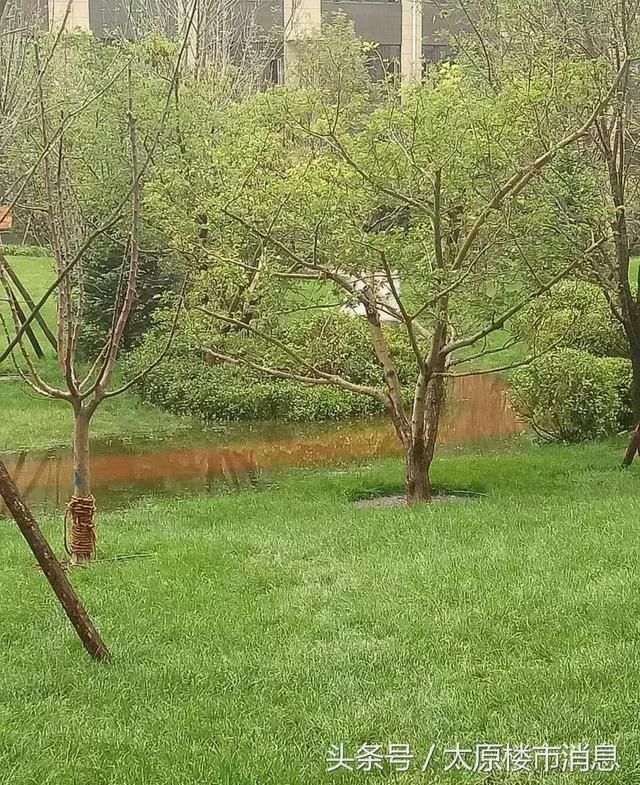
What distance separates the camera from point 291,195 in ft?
23.0

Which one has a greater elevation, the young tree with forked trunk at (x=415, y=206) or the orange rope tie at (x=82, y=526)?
the young tree with forked trunk at (x=415, y=206)

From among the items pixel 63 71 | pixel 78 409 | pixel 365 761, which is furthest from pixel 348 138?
pixel 63 71

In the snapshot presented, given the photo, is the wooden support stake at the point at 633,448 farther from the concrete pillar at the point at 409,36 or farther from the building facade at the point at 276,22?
the concrete pillar at the point at 409,36

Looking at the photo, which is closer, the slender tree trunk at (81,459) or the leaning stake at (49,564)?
the leaning stake at (49,564)

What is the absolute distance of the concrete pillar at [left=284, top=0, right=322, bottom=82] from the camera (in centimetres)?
2030

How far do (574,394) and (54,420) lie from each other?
6796mm

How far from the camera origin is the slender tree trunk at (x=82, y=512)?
564 centimetres

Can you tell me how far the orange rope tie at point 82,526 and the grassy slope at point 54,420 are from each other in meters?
6.72

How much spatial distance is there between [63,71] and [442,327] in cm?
839

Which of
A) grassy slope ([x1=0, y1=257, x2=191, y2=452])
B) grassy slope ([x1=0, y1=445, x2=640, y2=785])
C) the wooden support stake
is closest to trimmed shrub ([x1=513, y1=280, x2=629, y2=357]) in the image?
the wooden support stake

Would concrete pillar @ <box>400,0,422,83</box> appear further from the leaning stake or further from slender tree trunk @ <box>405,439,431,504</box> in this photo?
the leaning stake

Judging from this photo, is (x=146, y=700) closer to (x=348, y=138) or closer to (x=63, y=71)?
(x=348, y=138)

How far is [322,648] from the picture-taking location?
4.03 m

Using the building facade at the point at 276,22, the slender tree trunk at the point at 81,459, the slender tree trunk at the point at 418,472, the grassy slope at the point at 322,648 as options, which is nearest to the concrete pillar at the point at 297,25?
the building facade at the point at 276,22
